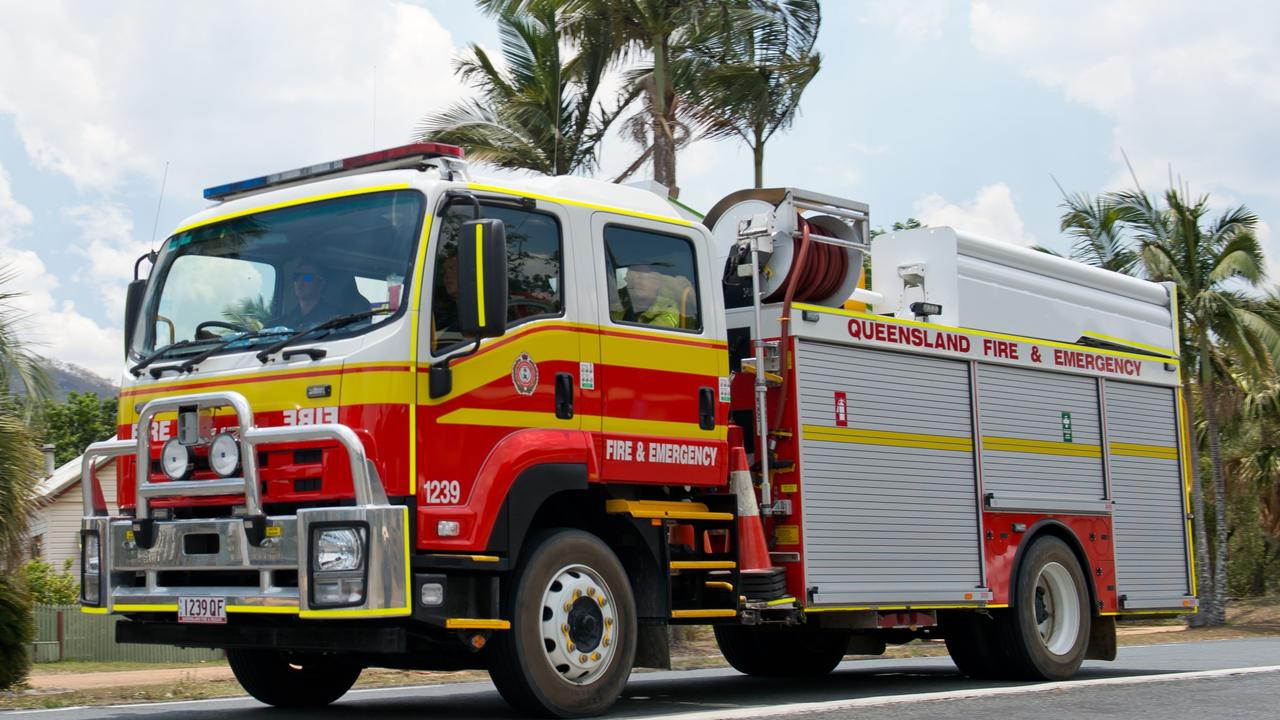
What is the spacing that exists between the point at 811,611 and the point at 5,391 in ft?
29.1

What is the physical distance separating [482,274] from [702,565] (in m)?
2.66

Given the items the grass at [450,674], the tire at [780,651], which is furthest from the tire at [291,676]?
the tire at [780,651]

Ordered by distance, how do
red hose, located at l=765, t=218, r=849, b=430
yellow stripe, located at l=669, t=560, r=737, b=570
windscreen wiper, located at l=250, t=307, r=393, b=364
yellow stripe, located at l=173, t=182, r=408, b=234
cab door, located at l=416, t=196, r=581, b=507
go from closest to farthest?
cab door, located at l=416, t=196, r=581, b=507 → windscreen wiper, located at l=250, t=307, r=393, b=364 → yellow stripe, located at l=173, t=182, r=408, b=234 → yellow stripe, located at l=669, t=560, r=737, b=570 → red hose, located at l=765, t=218, r=849, b=430

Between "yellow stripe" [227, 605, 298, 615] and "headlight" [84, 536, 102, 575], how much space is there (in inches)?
47.2

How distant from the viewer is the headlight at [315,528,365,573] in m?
7.53

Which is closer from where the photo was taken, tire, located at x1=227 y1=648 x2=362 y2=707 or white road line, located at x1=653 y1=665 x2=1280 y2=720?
white road line, located at x1=653 y1=665 x2=1280 y2=720

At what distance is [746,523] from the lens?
971 centimetres

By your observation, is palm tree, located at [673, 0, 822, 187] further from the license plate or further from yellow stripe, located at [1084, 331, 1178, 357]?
the license plate

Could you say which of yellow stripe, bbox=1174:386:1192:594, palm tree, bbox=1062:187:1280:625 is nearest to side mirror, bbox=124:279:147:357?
yellow stripe, bbox=1174:386:1192:594

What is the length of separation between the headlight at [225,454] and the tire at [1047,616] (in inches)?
256

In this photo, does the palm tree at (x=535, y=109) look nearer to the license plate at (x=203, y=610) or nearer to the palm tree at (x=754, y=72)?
the palm tree at (x=754, y=72)

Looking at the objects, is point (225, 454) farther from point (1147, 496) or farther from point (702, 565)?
point (1147, 496)

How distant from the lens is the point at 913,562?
11.0 m

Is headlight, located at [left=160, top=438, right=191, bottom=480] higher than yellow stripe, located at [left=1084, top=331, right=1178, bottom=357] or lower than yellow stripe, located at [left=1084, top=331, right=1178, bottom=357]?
lower
